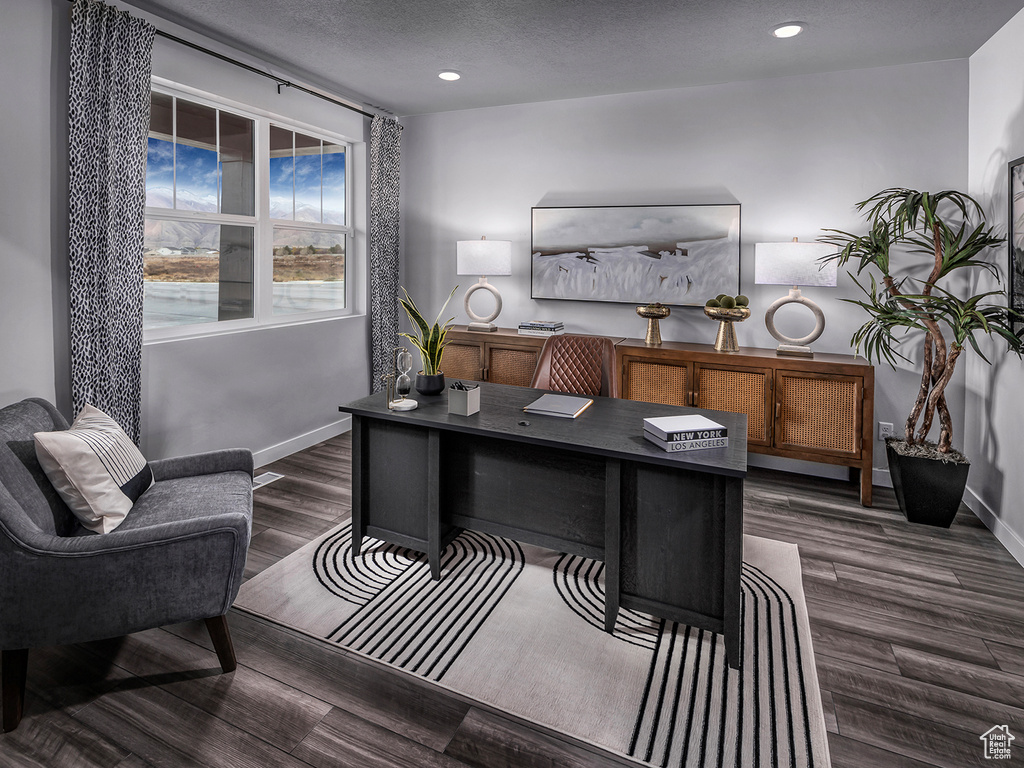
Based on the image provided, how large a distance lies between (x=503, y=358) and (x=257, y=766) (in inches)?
122

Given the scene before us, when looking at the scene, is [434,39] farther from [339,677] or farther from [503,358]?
[339,677]

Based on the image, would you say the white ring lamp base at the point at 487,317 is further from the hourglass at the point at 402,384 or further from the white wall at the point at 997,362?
the white wall at the point at 997,362

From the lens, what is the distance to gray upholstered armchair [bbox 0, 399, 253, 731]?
163 centimetres

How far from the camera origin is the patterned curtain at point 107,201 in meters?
2.66

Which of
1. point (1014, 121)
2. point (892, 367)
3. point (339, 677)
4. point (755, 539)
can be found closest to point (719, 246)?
point (892, 367)

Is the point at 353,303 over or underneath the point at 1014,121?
underneath

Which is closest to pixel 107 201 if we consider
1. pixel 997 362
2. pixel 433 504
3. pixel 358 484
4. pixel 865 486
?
pixel 358 484

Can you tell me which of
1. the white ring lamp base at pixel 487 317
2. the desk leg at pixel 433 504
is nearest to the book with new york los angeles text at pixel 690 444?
the desk leg at pixel 433 504

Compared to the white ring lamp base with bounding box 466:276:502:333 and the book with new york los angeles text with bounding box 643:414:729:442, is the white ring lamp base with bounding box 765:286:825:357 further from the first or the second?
the white ring lamp base with bounding box 466:276:502:333

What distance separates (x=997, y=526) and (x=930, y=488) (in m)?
0.33

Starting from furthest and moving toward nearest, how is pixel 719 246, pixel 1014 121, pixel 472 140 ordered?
pixel 472 140 → pixel 719 246 → pixel 1014 121

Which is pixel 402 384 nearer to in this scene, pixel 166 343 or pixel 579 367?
pixel 579 367

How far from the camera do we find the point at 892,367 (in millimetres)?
3643

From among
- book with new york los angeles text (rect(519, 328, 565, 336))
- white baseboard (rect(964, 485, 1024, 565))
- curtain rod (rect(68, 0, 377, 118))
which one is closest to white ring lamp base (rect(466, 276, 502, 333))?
book with new york los angeles text (rect(519, 328, 565, 336))
